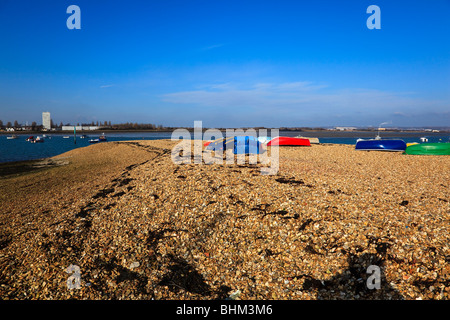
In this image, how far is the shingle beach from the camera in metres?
5.17

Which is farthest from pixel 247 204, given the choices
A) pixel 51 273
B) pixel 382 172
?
pixel 382 172

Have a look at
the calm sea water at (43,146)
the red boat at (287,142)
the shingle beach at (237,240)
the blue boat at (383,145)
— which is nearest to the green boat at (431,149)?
the blue boat at (383,145)

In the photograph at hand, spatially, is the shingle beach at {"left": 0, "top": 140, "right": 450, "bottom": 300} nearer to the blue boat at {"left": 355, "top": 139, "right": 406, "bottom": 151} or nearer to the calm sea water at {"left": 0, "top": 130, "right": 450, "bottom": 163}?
the blue boat at {"left": 355, "top": 139, "right": 406, "bottom": 151}

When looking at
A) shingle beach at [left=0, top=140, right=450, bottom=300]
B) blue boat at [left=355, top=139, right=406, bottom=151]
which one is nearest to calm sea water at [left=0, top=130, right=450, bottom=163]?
shingle beach at [left=0, top=140, right=450, bottom=300]

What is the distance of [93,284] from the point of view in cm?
549

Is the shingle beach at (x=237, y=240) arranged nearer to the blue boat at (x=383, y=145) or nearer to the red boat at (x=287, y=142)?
the blue boat at (x=383, y=145)

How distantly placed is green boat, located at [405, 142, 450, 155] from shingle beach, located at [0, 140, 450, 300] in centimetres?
1062

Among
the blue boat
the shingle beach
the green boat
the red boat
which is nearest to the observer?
the shingle beach

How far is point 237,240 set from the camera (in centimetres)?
680

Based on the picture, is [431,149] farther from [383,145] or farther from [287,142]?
[287,142]

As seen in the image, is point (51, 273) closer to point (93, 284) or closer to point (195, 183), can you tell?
point (93, 284)

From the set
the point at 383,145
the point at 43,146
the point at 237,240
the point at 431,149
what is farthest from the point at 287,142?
the point at 43,146

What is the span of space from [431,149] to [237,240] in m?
22.4
